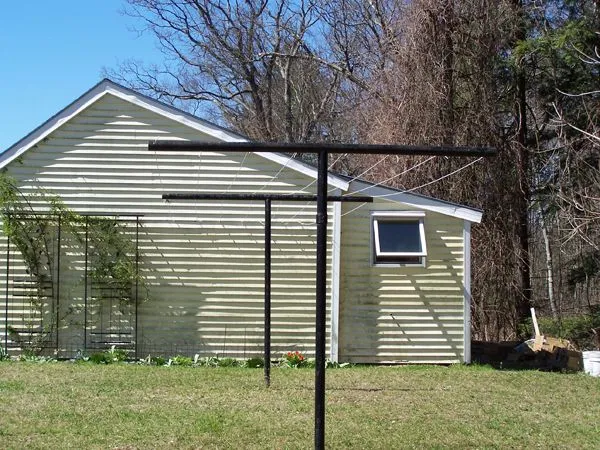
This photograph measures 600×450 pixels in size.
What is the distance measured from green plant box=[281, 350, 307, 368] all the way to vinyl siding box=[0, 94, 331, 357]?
0.23 metres

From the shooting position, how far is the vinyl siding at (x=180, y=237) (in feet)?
40.3

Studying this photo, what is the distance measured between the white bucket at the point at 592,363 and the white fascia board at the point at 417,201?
279 cm

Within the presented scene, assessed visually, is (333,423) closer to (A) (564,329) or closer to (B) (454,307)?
(B) (454,307)

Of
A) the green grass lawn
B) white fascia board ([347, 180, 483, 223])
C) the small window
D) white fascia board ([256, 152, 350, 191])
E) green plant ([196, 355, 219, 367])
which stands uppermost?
white fascia board ([256, 152, 350, 191])

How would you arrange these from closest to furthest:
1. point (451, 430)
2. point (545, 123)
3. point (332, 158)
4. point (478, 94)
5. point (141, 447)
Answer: point (141, 447) → point (451, 430) → point (478, 94) → point (545, 123) → point (332, 158)

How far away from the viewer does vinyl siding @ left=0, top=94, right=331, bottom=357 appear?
12.3 m

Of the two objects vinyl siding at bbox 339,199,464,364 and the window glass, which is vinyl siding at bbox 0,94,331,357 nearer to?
vinyl siding at bbox 339,199,464,364

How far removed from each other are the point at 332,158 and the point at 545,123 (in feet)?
24.4

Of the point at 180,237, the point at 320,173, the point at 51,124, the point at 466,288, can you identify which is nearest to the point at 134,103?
the point at 51,124

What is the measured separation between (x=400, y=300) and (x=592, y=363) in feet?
10.5

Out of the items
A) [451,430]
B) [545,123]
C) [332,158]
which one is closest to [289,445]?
[451,430]

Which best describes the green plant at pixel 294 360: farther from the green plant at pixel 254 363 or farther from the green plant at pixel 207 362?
the green plant at pixel 207 362

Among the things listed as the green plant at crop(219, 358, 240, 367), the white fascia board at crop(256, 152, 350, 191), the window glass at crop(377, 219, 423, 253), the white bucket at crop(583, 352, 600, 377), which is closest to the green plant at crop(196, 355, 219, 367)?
the green plant at crop(219, 358, 240, 367)

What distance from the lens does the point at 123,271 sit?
12.1 m
